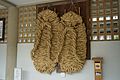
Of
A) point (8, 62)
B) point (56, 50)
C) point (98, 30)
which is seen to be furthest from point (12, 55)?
point (98, 30)

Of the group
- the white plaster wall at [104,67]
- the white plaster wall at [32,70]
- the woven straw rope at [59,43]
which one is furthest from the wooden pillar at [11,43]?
the woven straw rope at [59,43]

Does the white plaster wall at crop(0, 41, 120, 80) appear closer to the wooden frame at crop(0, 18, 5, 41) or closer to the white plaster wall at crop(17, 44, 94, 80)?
the white plaster wall at crop(17, 44, 94, 80)

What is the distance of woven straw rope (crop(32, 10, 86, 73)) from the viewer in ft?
9.76

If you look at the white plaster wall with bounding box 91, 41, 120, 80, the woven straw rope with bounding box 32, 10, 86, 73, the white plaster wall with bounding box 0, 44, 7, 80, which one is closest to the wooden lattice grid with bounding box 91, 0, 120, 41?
the white plaster wall with bounding box 91, 41, 120, 80

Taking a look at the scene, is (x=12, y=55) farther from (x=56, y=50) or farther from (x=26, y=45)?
(x=56, y=50)

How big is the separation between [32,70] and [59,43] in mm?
851

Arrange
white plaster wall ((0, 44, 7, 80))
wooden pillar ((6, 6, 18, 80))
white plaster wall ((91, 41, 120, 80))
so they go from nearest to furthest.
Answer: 1. white plaster wall ((91, 41, 120, 80))
2. wooden pillar ((6, 6, 18, 80))
3. white plaster wall ((0, 44, 7, 80))

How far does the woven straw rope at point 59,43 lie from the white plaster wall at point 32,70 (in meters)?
0.11

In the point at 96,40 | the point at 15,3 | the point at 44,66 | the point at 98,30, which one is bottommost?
the point at 44,66

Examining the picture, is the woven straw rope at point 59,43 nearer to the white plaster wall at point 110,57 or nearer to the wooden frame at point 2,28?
the white plaster wall at point 110,57

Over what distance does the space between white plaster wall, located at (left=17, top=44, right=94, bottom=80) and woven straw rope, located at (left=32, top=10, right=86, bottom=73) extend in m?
0.11

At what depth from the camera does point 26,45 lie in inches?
137

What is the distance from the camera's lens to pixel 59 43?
311 centimetres

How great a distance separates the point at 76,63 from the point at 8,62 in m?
1.51
